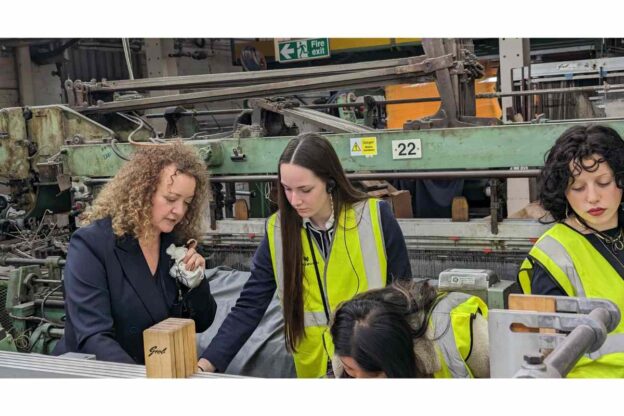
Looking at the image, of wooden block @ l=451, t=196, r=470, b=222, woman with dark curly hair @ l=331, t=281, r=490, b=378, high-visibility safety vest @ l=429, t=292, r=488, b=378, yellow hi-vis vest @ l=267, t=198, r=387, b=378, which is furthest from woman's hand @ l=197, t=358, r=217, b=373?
wooden block @ l=451, t=196, r=470, b=222

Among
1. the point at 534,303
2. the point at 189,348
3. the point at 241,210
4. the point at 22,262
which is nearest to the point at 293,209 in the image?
the point at 189,348

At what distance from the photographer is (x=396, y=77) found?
288 centimetres

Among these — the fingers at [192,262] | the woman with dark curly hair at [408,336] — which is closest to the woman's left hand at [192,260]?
the fingers at [192,262]

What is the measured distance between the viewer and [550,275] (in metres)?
1.58

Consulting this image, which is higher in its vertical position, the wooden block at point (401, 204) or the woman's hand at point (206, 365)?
the wooden block at point (401, 204)

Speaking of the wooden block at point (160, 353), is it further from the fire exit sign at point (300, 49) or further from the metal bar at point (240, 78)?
the fire exit sign at point (300, 49)

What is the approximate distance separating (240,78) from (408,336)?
2.07 meters

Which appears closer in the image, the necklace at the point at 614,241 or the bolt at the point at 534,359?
the bolt at the point at 534,359

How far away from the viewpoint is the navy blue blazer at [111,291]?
1.76 m

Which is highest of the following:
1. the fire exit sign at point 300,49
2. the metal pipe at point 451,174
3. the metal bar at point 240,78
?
the fire exit sign at point 300,49

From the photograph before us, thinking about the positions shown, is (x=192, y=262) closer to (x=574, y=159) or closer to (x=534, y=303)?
(x=574, y=159)

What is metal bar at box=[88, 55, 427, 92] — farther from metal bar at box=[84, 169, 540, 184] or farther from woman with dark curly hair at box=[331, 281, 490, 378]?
woman with dark curly hair at box=[331, 281, 490, 378]

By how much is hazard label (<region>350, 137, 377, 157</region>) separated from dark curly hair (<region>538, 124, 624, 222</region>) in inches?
41.3

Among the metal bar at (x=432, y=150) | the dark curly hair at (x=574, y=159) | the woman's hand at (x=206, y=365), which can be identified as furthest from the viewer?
the metal bar at (x=432, y=150)
